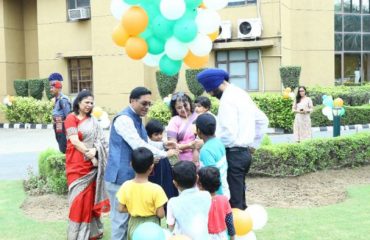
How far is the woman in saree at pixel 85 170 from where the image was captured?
17.9ft

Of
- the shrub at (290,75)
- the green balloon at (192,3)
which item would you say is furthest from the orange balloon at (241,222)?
the shrub at (290,75)

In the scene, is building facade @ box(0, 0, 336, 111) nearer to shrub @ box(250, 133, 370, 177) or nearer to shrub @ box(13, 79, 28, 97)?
shrub @ box(13, 79, 28, 97)

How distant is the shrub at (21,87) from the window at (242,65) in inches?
303

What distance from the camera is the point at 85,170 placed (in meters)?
5.52

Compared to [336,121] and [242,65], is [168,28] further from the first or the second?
[242,65]

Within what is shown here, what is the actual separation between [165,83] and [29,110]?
5.36 metres

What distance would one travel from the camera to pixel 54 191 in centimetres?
784

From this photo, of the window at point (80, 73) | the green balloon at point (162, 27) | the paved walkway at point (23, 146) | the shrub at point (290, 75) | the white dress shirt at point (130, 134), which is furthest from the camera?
the window at point (80, 73)

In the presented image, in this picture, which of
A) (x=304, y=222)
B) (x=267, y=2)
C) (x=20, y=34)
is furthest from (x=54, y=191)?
(x=20, y=34)

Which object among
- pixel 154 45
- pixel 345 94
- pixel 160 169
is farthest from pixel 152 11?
pixel 345 94

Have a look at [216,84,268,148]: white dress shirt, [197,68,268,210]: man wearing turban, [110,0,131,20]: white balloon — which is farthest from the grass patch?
[110,0,131,20]: white balloon

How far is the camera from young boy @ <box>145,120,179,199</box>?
16.7ft

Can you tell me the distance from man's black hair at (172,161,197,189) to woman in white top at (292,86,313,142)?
7.99m

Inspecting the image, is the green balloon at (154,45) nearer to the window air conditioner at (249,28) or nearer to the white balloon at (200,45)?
the white balloon at (200,45)
